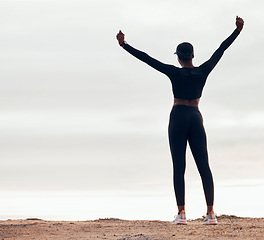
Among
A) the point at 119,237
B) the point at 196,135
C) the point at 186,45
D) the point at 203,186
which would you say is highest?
the point at 186,45

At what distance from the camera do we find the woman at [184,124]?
38.8ft

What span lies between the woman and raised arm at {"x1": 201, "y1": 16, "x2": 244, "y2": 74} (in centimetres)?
26

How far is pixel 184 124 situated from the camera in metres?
11.8

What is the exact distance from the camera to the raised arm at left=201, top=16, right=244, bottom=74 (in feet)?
40.1

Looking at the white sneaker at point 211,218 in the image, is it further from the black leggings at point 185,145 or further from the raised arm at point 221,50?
the raised arm at point 221,50

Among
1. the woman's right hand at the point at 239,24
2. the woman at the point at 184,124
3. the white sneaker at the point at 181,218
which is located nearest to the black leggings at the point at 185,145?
A: the woman at the point at 184,124

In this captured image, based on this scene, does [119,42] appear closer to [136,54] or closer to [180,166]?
[136,54]

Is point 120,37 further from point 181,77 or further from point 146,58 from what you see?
point 181,77

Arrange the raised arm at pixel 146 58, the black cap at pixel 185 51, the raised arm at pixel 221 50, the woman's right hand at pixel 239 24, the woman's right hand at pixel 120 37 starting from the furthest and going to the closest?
the woman's right hand at pixel 239 24 → the raised arm at pixel 221 50 → the black cap at pixel 185 51 → the woman's right hand at pixel 120 37 → the raised arm at pixel 146 58

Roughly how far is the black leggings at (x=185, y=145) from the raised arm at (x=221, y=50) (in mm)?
988

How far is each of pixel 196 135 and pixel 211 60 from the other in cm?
180

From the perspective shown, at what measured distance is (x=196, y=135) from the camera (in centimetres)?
1195

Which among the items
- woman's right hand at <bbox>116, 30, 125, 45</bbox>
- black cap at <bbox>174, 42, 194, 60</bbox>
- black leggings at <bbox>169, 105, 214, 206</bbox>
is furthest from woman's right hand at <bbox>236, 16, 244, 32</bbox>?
woman's right hand at <bbox>116, 30, 125, 45</bbox>

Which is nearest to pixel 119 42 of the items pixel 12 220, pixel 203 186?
pixel 203 186
